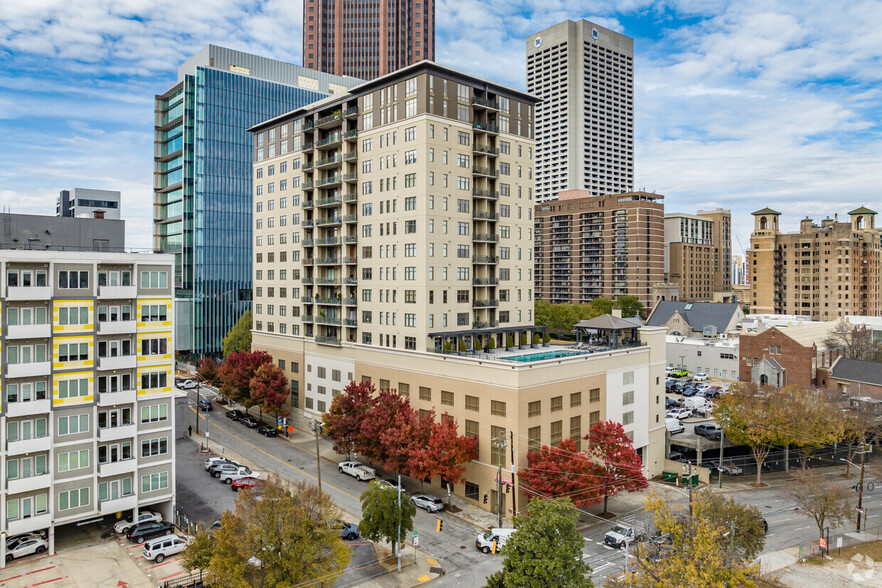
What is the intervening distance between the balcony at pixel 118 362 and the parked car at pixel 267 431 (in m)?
30.8

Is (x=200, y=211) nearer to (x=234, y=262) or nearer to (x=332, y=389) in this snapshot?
(x=234, y=262)

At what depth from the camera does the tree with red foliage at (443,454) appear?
50375 mm

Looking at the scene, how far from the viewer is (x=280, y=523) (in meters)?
34.2

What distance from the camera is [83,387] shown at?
44812 mm

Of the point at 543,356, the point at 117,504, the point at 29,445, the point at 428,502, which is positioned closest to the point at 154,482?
the point at 117,504

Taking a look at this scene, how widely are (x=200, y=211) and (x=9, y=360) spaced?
92862 millimetres

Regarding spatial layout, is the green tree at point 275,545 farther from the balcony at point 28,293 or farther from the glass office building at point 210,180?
the glass office building at point 210,180

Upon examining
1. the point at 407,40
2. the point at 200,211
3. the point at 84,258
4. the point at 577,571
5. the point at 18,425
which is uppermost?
the point at 407,40

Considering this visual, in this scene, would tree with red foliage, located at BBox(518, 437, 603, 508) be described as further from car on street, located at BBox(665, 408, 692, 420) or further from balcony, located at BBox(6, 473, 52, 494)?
car on street, located at BBox(665, 408, 692, 420)

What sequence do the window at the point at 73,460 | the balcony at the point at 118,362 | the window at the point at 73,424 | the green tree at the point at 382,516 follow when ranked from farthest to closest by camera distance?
1. the balcony at the point at 118,362
2. the window at the point at 73,424
3. the window at the point at 73,460
4. the green tree at the point at 382,516

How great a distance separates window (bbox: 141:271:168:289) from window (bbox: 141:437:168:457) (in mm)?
12565

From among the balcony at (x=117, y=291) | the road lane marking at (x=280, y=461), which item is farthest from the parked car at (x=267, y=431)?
the balcony at (x=117, y=291)

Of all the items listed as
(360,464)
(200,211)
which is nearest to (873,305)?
(360,464)

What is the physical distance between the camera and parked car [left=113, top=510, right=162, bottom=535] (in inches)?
1802
